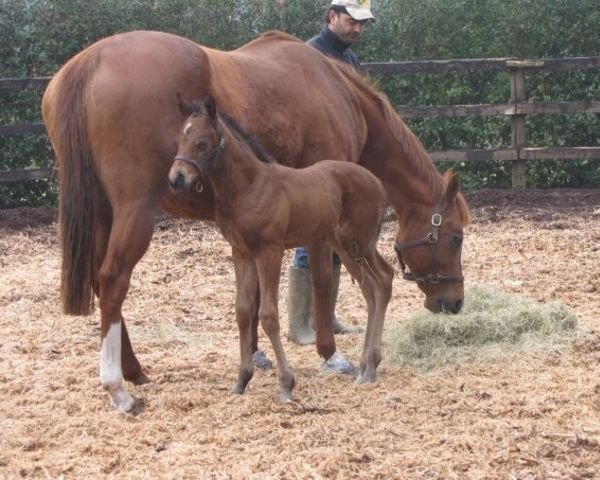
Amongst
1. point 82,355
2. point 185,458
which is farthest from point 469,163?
point 185,458

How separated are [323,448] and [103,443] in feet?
2.98

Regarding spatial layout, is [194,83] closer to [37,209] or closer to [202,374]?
[202,374]

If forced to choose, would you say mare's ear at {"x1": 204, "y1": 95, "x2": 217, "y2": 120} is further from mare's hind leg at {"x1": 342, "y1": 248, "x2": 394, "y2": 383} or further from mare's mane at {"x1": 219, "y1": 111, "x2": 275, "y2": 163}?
mare's hind leg at {"x1": 342, "y1": 248, "x2": 394, "y2": 383}

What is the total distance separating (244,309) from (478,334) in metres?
1.56

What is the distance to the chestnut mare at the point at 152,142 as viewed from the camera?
455 cm

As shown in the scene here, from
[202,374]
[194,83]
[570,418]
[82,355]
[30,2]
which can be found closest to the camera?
[570,418]

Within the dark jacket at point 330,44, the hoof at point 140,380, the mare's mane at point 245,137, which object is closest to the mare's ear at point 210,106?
the mare's mane at point 245,137

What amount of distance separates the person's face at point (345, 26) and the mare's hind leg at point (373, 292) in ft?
5.45

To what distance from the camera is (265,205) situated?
181 inches

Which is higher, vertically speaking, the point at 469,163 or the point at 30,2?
the point at 30,2

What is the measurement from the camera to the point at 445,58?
480 inches

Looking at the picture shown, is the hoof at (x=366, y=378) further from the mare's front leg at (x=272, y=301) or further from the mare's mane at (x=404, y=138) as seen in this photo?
the mare's mane at (x=404, y=138)

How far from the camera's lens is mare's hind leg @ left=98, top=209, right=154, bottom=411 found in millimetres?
4535

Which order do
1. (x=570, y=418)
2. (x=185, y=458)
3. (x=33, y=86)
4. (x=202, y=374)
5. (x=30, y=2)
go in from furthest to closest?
(x=30, y=2) < (x=33, y=86) < (x=202, y=374) < (x=570, y=418) < (x=185, y=458)
